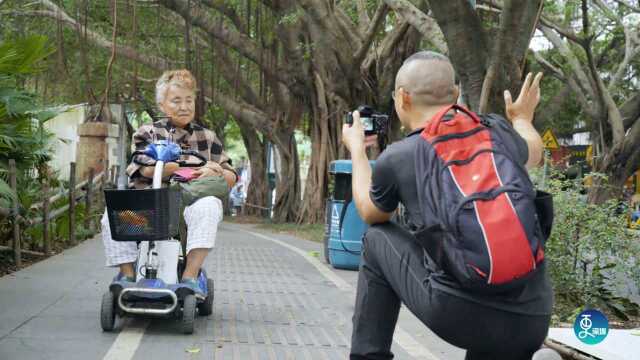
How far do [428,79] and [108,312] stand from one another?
304 cm

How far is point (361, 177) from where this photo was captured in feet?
10.5

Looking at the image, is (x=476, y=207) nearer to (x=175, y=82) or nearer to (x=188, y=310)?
(x=188, y=310)

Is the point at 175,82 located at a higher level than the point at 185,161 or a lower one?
higher

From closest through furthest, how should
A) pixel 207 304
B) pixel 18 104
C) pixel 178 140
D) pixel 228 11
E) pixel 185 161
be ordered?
1. pixel 185 161
2. pixel 178 140
3. pixel 207 304
4. pixel 18 104
5. pixel 228 11

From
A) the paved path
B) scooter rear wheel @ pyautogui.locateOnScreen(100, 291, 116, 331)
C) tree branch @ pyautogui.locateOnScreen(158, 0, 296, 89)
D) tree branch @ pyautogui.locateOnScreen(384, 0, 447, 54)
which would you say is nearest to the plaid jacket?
scooter rear wheel @ pyautogui.locateOnScreen(100, 291, 116, 331)

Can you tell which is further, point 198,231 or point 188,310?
point 198,231

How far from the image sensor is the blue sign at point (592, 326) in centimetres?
414

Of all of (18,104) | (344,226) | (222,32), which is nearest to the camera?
(18,104)

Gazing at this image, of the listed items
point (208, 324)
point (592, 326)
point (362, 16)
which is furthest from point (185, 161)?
point (362, 16)

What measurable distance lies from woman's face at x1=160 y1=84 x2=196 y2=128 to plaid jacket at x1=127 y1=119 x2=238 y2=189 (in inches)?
3.2

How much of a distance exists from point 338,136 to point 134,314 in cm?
1767

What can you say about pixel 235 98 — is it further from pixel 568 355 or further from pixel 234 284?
pixel 568 355

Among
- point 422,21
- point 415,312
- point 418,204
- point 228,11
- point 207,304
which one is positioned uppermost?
point 228,11

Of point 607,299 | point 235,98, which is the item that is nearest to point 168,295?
point 607,299
